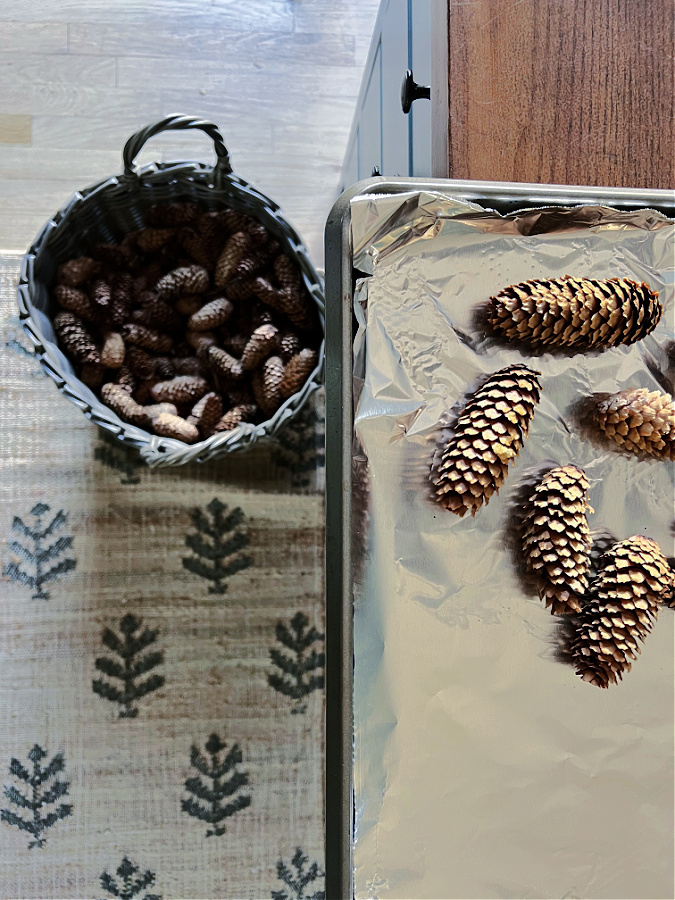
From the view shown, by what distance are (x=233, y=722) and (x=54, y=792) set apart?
24 cm

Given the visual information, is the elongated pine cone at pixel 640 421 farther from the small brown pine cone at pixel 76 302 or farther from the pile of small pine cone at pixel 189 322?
the small brown pine cone at pixel 76 302

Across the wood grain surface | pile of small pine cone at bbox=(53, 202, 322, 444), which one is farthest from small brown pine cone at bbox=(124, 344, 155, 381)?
the wood grain surface

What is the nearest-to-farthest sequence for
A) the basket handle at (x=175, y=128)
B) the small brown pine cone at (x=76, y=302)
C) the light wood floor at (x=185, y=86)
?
the basket handle at (x=175, y=128), the small brown pine cone at (x=76, y=302), the light wood floor at (x=185, y=86)

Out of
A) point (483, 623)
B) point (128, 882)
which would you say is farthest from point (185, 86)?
point (128, 882)

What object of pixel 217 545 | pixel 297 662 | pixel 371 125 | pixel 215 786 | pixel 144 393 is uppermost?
pixel 371 125

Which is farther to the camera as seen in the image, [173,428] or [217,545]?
[217,545]

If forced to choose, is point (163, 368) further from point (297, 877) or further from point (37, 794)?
point (297, 877)

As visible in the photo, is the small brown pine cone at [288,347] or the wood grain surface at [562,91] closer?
the wood grain surface at [562,91]

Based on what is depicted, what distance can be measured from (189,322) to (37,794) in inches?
24.3

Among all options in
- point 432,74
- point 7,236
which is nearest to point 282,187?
point 7,236

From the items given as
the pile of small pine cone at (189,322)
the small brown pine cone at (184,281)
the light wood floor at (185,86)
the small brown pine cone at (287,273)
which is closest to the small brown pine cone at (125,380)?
the pile of small pine cone at (189,322)

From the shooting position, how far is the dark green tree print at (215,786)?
2.72ft

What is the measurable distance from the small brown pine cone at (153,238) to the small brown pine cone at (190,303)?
7 cm

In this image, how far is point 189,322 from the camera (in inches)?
30.4
